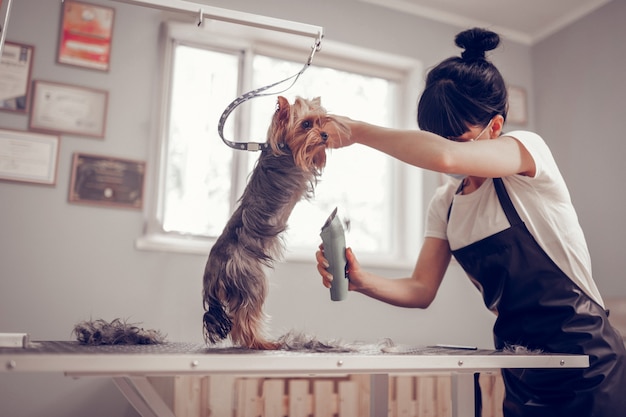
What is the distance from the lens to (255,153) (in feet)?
9.87

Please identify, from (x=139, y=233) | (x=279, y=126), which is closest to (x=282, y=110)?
(x=279, y=126)

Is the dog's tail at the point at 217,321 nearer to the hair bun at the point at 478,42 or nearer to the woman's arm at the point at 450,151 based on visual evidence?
the woman's arm at the point at 450,151

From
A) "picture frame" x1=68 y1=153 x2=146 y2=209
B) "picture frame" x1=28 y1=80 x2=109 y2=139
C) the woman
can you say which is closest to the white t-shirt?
the woman

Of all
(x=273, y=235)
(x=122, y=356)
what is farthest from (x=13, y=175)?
(x=122, y=356)

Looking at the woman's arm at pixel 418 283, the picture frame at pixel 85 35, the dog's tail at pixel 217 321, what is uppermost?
the picture frame at pixel 85 35

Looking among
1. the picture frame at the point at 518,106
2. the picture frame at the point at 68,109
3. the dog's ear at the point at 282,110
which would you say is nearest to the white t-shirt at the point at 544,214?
the dog's ear at the point at 282,110

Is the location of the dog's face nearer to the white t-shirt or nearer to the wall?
the white t-shirt

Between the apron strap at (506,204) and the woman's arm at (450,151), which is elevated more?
the woman's arm at (450,151)

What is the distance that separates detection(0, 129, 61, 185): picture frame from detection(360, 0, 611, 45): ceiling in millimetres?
1888

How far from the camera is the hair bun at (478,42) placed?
1419 millimetres

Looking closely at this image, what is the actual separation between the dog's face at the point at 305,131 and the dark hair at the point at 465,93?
29 cm

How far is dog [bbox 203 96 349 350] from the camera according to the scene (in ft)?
3.88

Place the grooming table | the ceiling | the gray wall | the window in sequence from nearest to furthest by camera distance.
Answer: the grooming table → the gray wall → the window → the ceiling

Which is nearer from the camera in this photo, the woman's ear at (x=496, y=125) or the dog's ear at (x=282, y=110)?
the dog's ear at (x=282, y=110)
